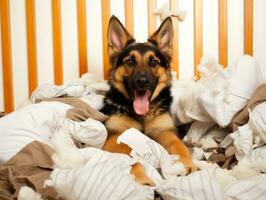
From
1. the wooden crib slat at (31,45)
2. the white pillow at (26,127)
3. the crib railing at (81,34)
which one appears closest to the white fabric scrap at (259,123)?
the white pillow at (26,127)

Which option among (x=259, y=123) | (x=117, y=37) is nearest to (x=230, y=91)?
(x=259, y=123)

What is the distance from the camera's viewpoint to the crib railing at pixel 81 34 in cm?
229

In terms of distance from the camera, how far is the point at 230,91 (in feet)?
5.19

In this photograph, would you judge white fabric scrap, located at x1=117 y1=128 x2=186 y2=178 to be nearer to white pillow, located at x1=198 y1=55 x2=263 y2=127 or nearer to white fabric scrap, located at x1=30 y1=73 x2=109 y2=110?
white pillow, located at x1=198 y1=55 x2=263 y2=127

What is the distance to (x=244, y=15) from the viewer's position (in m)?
2.30

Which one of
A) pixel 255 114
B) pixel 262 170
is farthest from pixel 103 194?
pixel 255 114

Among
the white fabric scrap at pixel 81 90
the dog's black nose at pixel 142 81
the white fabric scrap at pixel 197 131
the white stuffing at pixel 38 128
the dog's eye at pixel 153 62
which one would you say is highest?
the dog's eye at pixel 153 62

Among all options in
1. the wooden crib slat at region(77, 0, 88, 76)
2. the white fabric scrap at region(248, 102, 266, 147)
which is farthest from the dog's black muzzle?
the wooden crib slat at region(77, 0, 88, 76)

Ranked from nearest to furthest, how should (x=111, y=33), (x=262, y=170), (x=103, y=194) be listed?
1. (x=103, y=194)
2. (x=262, y=170)
3. (x=111, y=33)

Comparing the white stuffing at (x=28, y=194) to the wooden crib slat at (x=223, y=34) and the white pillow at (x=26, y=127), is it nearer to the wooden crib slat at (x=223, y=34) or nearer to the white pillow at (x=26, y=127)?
the white pillow at (x=26, y=127)

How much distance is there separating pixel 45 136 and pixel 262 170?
2.92 ft

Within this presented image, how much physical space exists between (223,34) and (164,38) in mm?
509

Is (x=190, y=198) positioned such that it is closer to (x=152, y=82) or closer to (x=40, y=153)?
(x=40, y=153)

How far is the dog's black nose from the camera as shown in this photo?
1781mm
